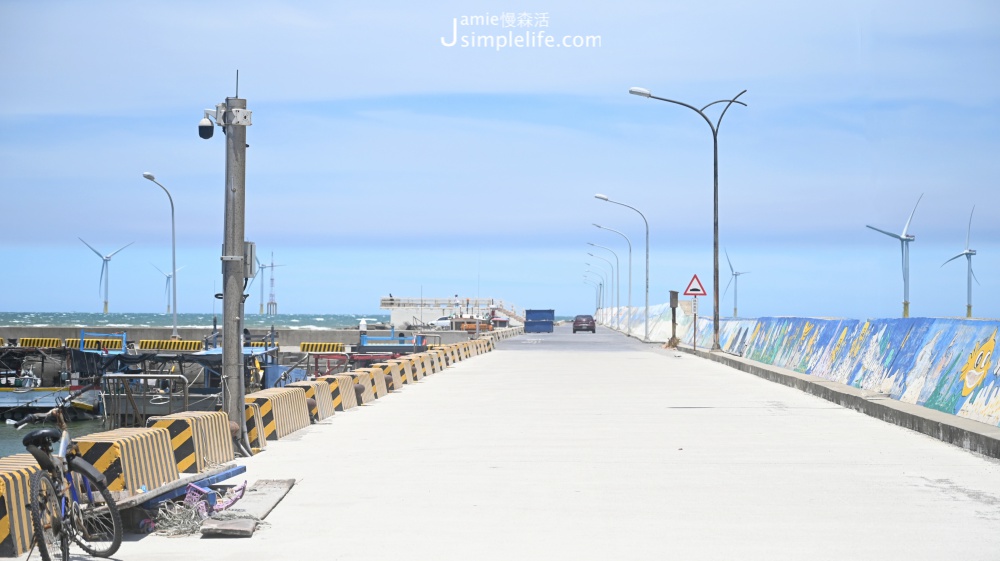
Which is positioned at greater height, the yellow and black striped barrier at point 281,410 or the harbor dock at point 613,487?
the yellow and black striped barrier at point 281,410

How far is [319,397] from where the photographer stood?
18.2 m

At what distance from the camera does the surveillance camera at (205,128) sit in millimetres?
14312

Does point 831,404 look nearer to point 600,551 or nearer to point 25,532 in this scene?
point 600,551

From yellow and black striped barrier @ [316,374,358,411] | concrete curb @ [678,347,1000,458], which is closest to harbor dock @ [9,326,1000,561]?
concrete curb @ [678,347,1000,458]

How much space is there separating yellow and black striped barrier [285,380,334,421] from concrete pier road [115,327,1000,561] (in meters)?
0.41

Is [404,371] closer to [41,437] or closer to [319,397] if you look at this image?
[319,397]

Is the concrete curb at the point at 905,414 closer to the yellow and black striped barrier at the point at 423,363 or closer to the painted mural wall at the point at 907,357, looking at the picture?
the painted mural wall at the point at 907,357

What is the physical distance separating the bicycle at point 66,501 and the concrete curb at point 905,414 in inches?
372

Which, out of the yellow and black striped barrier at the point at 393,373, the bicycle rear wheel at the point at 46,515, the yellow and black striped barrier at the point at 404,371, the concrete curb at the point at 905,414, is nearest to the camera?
the bicycle rear wheel at the point at 46,515

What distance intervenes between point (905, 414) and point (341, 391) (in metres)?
9.12

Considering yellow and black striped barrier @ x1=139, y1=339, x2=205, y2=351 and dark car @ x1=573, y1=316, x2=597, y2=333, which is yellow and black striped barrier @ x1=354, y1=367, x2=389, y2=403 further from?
dark car @ x1=573, y1=316, x2=597, y2=333

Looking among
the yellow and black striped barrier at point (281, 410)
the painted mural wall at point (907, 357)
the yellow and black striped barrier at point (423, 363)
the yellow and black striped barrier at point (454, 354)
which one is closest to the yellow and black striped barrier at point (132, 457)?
the yellow and black striped barrier at point (281, 410)

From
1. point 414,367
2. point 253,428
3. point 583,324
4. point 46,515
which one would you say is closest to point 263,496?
point 46,515

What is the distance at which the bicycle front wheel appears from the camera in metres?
7.77
